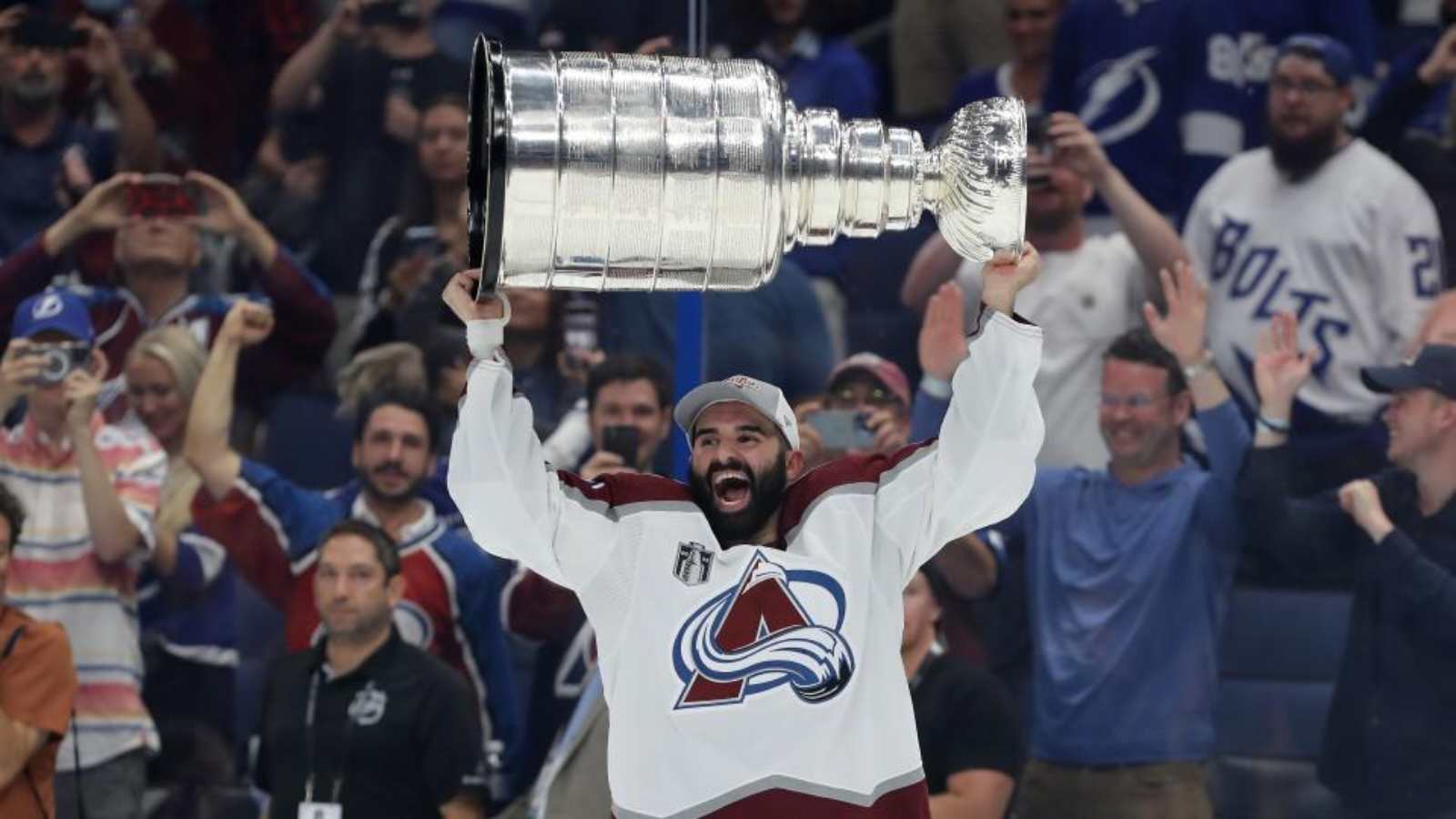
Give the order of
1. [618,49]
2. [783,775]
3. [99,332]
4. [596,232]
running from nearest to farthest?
[596,232] → [783,775] → [618,49] → [99,332]

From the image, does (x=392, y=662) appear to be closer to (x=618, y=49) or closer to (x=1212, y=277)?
(x=618, y=49)

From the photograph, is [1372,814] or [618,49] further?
[618,49]

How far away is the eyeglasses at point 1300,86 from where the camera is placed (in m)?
4.84

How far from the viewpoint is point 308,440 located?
5.30 meters

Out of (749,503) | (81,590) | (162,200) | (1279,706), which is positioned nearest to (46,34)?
(162,200)

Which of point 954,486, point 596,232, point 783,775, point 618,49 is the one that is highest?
point 618,49

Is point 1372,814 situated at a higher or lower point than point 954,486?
lower

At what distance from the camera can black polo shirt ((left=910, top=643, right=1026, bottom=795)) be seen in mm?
4539

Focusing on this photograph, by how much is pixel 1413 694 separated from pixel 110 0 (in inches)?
143

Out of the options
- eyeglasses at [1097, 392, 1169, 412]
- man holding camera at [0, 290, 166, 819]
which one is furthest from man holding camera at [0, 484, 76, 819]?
eyeglasses at [1097, 392, 1169, 412]

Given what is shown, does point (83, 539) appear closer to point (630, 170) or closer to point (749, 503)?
point (749, 503)

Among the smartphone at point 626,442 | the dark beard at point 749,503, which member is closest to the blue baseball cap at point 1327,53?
the smartphone at point 626,442

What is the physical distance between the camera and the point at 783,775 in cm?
353

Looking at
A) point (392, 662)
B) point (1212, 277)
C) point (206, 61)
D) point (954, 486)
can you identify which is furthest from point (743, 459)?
point (206, 61)
